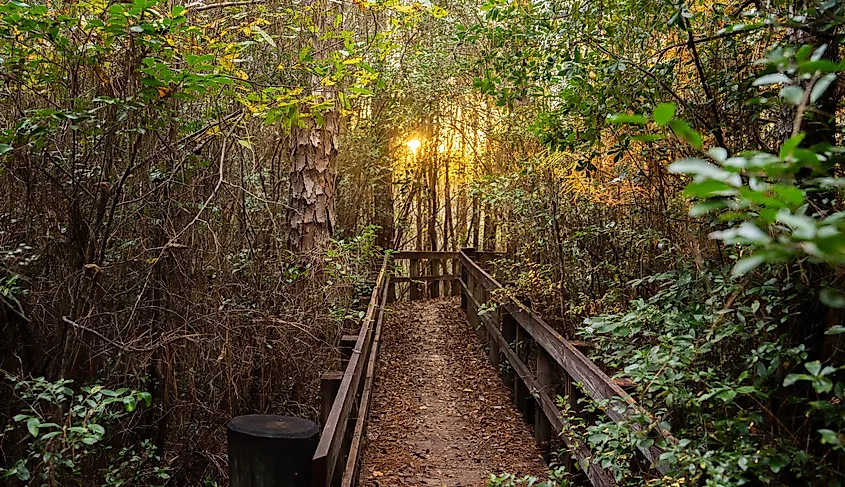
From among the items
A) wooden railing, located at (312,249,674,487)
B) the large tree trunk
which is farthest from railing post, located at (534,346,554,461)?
the large tree trunk

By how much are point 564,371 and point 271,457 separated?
2.52 meters

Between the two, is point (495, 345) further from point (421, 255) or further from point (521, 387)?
point (421, 255)

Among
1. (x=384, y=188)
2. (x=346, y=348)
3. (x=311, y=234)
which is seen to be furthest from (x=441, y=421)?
(x=384, y=188)

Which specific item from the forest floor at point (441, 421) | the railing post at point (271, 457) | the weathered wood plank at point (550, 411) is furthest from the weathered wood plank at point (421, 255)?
the railing post at point (271, 457)

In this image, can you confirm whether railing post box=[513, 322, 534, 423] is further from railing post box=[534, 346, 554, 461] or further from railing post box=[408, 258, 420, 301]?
railing post box=[408, 258, 420, 301]

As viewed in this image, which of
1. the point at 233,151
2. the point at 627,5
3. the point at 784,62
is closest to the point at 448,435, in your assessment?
the point at 233,151

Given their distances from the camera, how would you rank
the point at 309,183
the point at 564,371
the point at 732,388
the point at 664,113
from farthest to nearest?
1. the point at 309,183
2. the point at 564,371
3. the point at 732,388
4. the point at 664,113

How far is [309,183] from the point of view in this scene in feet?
19.4

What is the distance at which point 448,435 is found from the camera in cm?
591

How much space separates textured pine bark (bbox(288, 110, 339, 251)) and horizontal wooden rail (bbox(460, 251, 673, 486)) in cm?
207

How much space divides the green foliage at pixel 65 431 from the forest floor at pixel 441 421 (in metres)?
1.74

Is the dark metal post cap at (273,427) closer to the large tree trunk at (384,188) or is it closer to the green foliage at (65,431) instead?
the green foliage at (65,431)

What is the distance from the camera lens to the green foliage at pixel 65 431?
9.14 ft

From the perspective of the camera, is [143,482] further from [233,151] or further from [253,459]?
[233,151]
